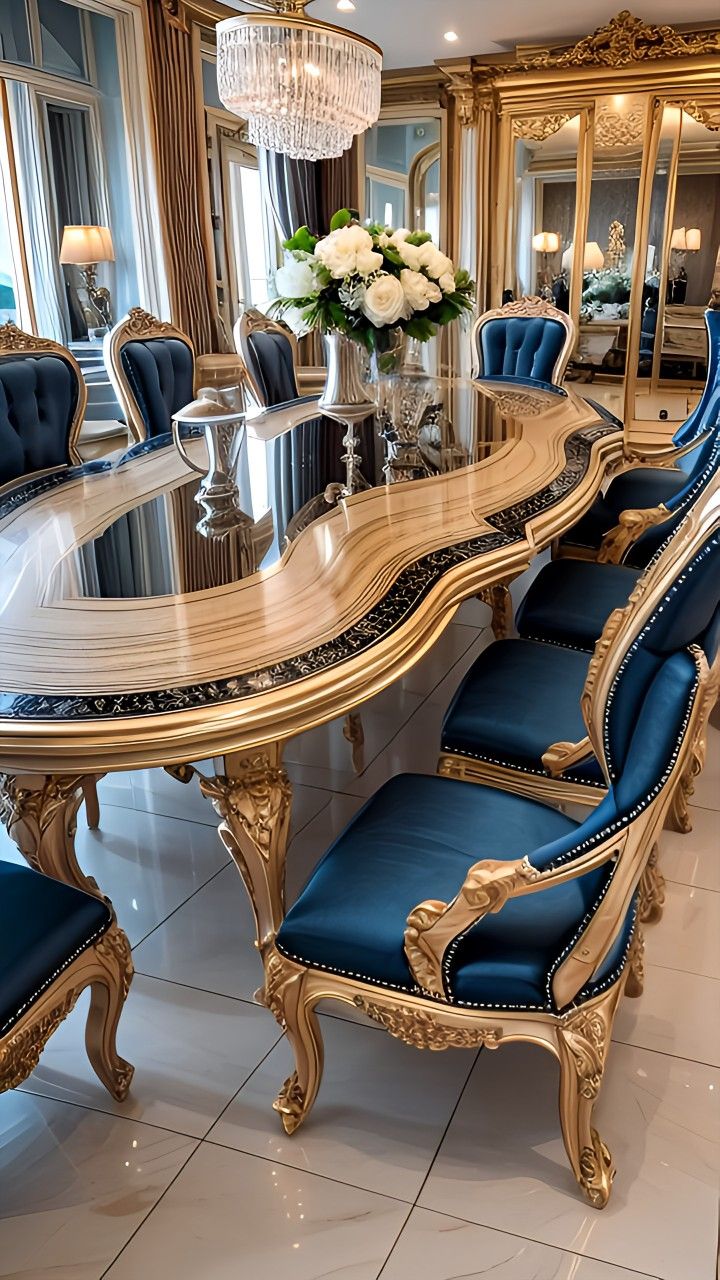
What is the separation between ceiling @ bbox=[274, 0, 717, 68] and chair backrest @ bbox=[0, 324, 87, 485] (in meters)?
3.43

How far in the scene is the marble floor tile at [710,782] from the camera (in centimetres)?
246

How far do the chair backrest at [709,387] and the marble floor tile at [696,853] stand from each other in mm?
1290

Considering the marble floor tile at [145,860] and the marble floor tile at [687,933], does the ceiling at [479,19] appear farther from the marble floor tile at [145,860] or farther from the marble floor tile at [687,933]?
the marble floor tile at [687,933]

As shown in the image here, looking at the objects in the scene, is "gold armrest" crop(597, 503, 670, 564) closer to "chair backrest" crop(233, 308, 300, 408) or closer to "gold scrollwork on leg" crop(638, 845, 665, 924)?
"gold scrollwork on leg" crop(638, 845, 665, 924)

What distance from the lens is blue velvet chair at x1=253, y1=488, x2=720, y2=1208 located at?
44.1 inches

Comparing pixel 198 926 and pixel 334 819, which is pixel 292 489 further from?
pixel 198 926

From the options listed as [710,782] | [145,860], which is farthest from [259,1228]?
[710,782]

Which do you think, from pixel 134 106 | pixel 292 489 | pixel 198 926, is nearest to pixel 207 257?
pixel 134 106

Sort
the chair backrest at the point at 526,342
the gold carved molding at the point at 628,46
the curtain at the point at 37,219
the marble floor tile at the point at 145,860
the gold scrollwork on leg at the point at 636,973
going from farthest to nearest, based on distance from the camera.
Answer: the gold carved molding at the point at 628,46 → the curtain at the point at 37,219 → the chair backrest at the point at 526,342 → the marble floor tile at the point at 145,860 → the gold scrollwork on leg at the point at 636,973

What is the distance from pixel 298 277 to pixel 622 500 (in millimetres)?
1413

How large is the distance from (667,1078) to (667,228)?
6003 mm

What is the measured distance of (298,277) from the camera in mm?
2408

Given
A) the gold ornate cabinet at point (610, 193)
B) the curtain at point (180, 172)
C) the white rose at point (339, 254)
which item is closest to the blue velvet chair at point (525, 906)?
the white rose at point (339, 254)

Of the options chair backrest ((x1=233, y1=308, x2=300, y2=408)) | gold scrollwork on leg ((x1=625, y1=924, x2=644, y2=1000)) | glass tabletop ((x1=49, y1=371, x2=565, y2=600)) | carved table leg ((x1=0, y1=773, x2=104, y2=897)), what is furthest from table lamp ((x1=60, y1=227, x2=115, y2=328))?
gold scrollwork on leg ((x1=625, y1=924, x2=644, y2=1000))
